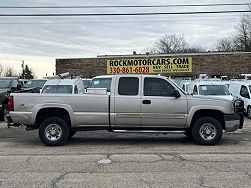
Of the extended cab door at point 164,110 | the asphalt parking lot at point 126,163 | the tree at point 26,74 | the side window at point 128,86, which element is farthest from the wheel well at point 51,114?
the tree at point 26,74

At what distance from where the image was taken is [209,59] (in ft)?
115

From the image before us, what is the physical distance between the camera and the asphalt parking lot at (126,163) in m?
6.65

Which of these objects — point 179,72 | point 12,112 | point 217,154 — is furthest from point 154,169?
point 179,72

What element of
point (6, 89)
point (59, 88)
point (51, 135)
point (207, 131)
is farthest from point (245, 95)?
point (51, 135)

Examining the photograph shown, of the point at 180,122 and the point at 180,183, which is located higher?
the point at 180,122

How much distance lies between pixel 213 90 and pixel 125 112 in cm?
867

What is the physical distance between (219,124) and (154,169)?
11.4 ft

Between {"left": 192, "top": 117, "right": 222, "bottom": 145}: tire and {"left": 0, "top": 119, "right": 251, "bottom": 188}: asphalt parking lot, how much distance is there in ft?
0.66

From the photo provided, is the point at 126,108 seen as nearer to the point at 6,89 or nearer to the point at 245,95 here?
the point at 6,89

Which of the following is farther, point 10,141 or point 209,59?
point 209,59

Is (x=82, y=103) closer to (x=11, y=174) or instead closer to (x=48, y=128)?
(x=48, y=128)

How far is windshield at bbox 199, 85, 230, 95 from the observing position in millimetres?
17844

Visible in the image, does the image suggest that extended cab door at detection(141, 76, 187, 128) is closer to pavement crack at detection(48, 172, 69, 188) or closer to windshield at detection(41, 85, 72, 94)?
pavement crack at detection(48, 172, 69, 188)

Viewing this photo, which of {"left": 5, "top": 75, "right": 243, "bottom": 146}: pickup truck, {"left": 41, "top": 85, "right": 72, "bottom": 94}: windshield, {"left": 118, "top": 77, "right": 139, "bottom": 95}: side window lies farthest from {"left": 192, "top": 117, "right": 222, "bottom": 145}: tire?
{"left": 41, "top": 85, "right": 72, "bottom": 94}: windshield
